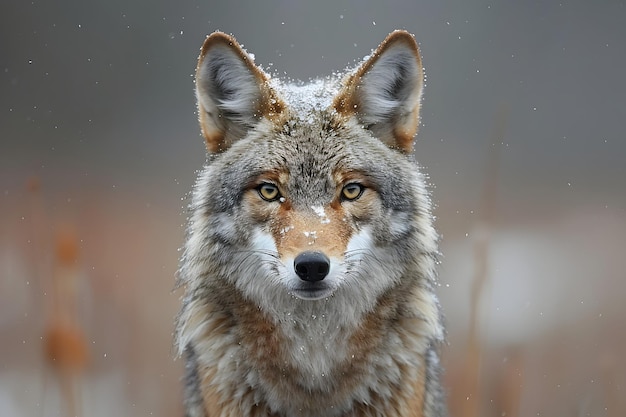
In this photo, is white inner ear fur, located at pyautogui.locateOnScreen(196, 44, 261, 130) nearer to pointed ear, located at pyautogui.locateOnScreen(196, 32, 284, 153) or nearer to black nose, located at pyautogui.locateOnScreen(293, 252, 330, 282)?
pointed ear, located at pyautogui.locateOnScreen(196, 32, 284, 153)

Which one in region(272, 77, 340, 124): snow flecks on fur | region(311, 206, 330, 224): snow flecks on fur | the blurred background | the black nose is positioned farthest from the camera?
the blurred background

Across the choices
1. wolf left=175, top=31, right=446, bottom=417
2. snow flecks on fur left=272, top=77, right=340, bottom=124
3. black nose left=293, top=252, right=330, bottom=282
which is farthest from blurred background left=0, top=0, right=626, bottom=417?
black nose left=293, top=252, right=330, bottom=282

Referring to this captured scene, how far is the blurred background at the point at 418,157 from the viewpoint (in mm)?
4336

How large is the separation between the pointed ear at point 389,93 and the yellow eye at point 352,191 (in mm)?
366

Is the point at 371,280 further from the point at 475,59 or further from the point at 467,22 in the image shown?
the point at 467,22

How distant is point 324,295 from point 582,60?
31.4 feet

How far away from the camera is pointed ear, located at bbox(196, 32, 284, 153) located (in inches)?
127

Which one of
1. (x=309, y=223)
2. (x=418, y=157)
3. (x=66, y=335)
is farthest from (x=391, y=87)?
(x=418, y=157)

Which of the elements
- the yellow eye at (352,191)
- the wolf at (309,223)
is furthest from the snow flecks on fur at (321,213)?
the yellow eye at (352,191)

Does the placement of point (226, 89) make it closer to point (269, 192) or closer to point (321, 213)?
point (269, 192)

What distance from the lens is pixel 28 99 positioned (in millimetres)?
9070

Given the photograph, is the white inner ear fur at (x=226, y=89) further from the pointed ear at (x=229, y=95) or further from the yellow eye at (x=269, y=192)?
the yellow eye at (x=269, y=192)

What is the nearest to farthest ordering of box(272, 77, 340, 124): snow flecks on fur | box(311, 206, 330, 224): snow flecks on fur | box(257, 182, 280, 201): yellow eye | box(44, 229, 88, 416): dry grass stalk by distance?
box(311, 206, 330, 224): snow flecks on fur
box(257, 182, 280, 201): yellow eye
box(272, 77, 340, 124): snow flecks on fur
box(44, 229, 88, 416): dry grass stalk

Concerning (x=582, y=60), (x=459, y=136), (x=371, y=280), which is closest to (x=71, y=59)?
(x=459, y=136)
